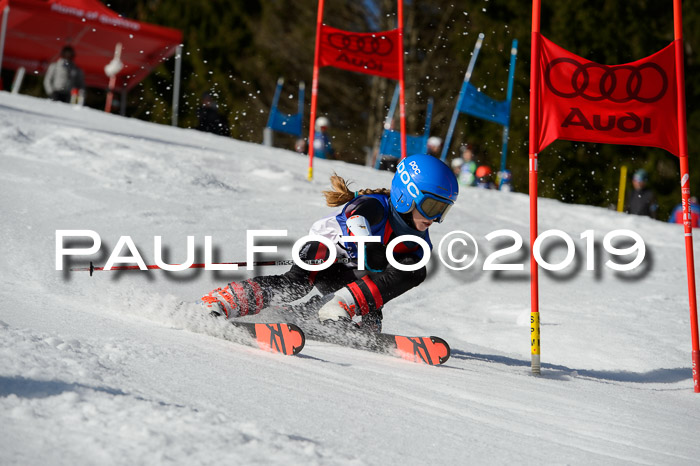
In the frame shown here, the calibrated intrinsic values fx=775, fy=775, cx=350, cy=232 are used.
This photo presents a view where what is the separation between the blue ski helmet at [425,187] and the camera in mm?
3891

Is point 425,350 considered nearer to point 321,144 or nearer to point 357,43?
point 357,43

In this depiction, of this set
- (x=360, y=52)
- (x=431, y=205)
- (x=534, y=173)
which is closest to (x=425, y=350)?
(x=431, y=205)

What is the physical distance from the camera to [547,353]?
5188 mm

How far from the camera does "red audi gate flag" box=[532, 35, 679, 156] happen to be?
13.8ft

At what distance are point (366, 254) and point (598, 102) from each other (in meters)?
1.54

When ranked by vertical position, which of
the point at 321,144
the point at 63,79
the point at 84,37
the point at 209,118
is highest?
the point at 84,37

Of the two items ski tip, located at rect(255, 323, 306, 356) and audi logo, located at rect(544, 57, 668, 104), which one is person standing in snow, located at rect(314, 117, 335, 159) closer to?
audi logo, located at rect(544, 57, 668, 104)

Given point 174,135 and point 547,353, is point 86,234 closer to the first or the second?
point 547,353

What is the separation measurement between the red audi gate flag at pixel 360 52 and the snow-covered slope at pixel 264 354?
5.21ft

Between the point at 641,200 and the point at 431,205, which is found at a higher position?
the point at 641,200

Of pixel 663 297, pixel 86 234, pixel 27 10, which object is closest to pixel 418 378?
pixel 86 234

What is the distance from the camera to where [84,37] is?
17.2 m

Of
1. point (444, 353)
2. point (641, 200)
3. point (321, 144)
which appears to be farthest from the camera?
point (321, 144)

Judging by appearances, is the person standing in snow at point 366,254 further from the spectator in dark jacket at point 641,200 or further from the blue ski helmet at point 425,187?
the spectator in dark jacket at point 641,200
